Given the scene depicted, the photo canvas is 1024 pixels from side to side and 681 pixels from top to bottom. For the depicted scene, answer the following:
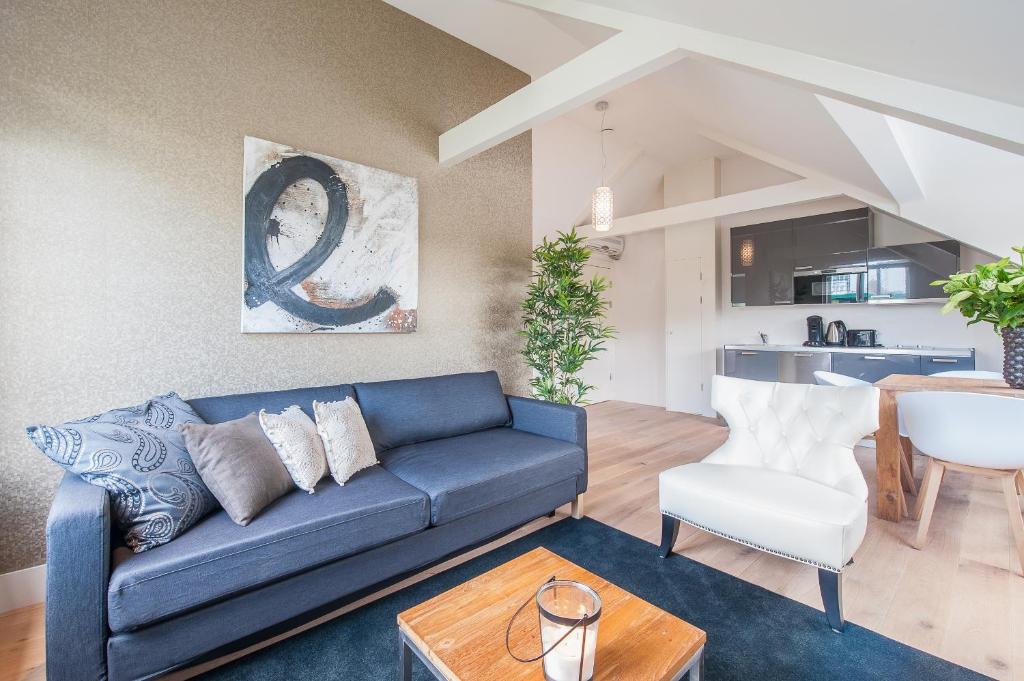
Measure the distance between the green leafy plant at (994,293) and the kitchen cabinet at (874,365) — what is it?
1.99 m

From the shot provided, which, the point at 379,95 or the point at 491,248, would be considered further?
the point at 491,248

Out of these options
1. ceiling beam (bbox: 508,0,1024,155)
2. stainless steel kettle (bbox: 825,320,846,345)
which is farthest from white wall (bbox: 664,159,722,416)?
ceiling beam (bbox: 508,0,1024,155)

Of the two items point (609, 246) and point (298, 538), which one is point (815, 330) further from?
point (298, 538)

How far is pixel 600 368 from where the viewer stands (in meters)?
6.74

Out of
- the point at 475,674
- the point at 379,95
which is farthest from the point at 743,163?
the point at 475,674

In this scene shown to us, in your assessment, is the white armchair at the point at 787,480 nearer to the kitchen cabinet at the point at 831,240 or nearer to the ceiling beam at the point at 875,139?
the ceiling beam at the point at 875,139

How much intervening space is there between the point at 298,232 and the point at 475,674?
233 centimetres

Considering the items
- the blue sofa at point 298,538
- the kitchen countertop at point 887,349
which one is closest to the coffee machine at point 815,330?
the kitchen countertop at point 887,349

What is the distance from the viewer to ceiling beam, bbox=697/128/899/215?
12.7 ft

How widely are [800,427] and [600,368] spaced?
14.9 feet

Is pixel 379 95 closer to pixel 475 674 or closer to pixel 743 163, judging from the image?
pixel 475 674

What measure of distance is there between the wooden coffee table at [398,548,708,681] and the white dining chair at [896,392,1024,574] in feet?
6.55

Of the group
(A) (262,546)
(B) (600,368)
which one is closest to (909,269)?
(B) (600,368)

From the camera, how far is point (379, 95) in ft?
9.39
